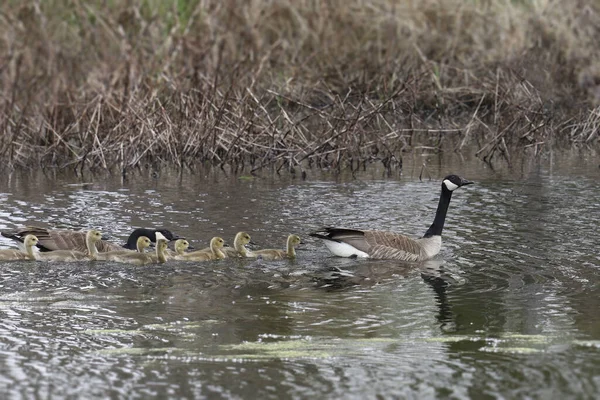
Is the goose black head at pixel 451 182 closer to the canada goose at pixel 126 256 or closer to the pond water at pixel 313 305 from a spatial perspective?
the pond water at pixel 313 305

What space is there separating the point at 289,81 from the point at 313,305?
9387 millimetres

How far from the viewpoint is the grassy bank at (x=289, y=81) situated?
16.0 meters

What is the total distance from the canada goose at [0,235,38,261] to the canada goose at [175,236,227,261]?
1.26 metres

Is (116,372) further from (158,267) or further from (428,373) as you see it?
(158,267)

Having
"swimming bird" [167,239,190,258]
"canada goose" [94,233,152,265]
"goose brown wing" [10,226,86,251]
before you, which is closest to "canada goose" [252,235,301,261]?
"swimming bird" [167,239,190,258]

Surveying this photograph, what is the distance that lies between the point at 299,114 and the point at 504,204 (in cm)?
649

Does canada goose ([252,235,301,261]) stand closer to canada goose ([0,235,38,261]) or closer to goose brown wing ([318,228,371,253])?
goose brown wing ([318,228,371,253])

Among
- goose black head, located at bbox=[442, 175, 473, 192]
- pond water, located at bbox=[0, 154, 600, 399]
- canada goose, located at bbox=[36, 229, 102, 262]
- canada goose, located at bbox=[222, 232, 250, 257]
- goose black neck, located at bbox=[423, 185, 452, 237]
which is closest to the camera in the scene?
pond water, located at bbox=[0, 154, 600, 399]

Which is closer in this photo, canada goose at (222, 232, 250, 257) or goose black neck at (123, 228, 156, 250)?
canada goose at (222, 232, 250, 257)

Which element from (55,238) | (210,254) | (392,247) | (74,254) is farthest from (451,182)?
(55,238)

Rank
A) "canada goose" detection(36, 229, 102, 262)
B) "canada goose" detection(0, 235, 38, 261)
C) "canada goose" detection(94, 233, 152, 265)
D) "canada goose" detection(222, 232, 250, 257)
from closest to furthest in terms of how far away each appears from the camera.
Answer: "canada goose" detection(94, 233, 152, 265) < "canada goose" detection(0, 235, 38, 261) < "canada goose" detection(36, 229, 102, 262) < "canada goose" detection(222, 232, 250, 257)

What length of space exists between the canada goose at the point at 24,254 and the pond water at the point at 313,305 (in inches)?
5.6

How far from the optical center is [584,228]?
37.5 feet

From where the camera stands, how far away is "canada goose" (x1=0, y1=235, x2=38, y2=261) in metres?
10.1
